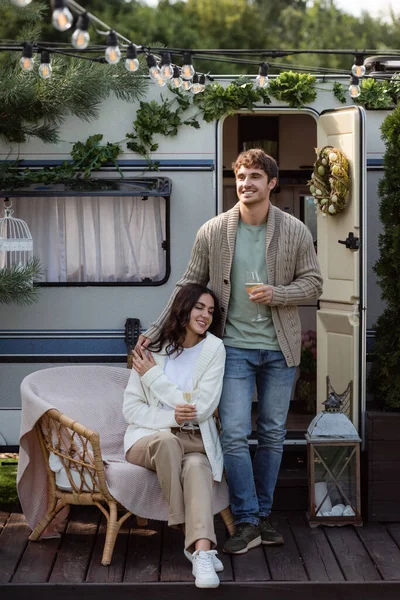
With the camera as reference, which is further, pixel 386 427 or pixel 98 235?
pixel 98 235

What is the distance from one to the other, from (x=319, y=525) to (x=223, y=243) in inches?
66.1

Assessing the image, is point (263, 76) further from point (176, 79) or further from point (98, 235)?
point (98, 235)

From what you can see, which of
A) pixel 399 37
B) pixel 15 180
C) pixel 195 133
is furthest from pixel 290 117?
pixel 399 37

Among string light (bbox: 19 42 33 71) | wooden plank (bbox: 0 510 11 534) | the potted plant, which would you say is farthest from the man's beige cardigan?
the potted plant

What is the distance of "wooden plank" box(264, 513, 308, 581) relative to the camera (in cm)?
469

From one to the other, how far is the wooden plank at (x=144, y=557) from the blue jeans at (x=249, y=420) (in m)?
0.47

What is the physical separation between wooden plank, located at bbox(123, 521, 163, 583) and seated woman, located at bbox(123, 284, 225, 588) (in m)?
0.26

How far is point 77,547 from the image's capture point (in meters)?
5.11

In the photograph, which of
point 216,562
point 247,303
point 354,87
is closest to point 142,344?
point 247,303

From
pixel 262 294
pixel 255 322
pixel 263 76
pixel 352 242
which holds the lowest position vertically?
pixel 255 322

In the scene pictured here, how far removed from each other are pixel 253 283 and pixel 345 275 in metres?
1.21

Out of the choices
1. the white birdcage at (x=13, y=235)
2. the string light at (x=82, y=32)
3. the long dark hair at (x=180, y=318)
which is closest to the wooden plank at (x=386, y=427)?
the long dark hair at (x=180, y=318)

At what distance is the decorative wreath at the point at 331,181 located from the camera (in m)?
5.73
